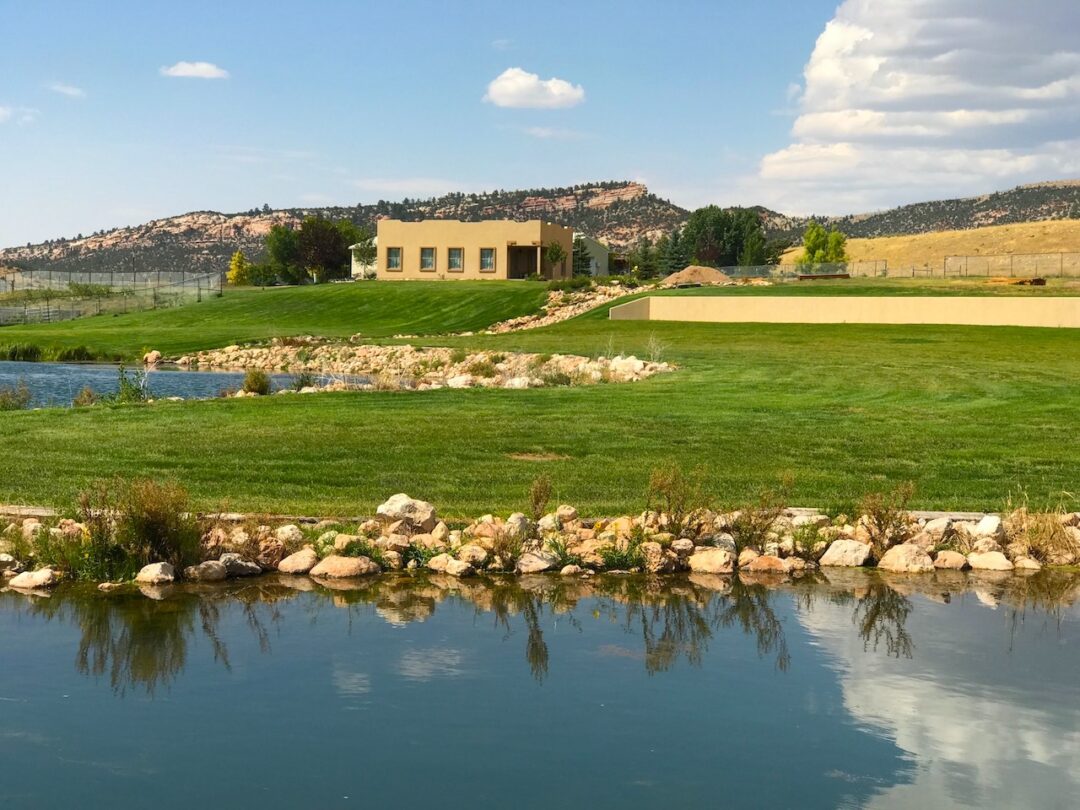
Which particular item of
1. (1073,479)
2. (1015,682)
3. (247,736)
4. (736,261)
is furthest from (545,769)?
(736,261)

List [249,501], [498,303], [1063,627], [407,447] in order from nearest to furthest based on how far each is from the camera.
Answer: [1063,627]
[249,501]
[407,447]
[498,303]

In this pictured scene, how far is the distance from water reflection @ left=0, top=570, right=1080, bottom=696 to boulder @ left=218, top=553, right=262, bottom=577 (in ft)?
0.95

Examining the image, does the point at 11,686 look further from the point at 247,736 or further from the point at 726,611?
the point at 726,611

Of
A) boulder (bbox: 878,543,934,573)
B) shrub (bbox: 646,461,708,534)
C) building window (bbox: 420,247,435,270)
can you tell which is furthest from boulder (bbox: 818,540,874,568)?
building window (bbox: 420,247,435,270)

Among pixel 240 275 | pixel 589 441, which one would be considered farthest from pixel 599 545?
pixel 240 275

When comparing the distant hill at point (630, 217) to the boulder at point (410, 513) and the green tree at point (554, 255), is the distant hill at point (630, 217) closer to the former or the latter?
the green tree at point (554, 255)

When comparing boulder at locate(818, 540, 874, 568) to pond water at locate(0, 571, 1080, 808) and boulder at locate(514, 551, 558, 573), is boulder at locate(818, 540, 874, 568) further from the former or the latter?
boulder at locate(514, 551, 558, 573)

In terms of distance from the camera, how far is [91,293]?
94688 mm

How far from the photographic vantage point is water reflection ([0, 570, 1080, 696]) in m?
8.59

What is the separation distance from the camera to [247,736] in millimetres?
6918

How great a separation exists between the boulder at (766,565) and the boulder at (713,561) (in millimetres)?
182

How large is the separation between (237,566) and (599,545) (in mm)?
3133

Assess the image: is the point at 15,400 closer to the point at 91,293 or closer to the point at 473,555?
the point at 473,555

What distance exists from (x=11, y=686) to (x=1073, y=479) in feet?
39.7
